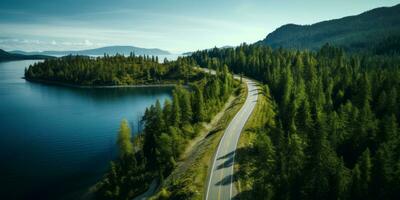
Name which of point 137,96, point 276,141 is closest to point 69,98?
point 137,96

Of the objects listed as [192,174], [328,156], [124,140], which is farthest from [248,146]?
[124,140]

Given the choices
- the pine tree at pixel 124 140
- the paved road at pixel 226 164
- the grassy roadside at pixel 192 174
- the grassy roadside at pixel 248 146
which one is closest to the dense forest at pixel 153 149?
the pine tree at pixel 124 140

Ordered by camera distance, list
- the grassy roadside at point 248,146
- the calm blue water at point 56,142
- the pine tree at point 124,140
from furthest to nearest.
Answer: the pine tree at point 124,140 → the calm blue water at point 56,142 → the grassy roadside at point 248,146

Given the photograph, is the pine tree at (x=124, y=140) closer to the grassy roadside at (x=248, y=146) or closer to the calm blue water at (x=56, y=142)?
the calm blue water at (x=56, y=142)

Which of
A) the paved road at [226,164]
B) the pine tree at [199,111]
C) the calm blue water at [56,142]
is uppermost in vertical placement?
the pine tree at [199,111]

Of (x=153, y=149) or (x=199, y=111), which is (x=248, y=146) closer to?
(x=153, y=149)

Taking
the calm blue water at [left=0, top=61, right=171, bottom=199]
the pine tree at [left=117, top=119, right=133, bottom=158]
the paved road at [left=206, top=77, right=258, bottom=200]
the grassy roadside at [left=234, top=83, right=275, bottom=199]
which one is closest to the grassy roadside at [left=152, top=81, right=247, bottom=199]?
the paved road at [left=206, top=77, right=258, bottom=200]

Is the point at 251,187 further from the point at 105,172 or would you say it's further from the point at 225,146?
the point at 105,172
